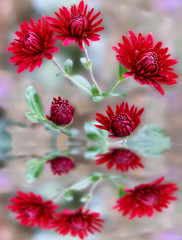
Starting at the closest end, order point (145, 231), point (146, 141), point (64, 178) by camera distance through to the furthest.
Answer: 1. point (145, 231)
2. point (64, 178)
3. point (146, 141)

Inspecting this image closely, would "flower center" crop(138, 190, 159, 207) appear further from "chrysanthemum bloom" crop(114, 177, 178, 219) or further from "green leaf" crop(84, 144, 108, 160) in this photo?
"green leaf" crop(84, 144, 108, 160)

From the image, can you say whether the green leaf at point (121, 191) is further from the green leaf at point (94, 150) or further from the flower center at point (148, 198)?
the green leaf at point (94, 150)

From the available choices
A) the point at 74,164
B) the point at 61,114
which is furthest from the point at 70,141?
the point at 61,114

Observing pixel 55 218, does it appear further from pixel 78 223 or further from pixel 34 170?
pixel 34 170

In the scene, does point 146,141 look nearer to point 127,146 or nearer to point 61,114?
point 127,146

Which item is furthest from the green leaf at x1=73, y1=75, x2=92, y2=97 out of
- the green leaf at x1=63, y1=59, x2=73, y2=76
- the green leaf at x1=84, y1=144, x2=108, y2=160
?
the green leaf at x1=84, y1=144, x2=108, y2=160

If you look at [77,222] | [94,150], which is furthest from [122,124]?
[94,150]
